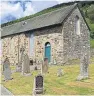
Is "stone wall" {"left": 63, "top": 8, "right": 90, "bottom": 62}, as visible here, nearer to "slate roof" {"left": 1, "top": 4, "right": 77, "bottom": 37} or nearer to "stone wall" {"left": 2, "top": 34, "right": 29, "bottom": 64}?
"slate roof" {"left": 1, "top": 4, "right": 77, "bottom": 37}

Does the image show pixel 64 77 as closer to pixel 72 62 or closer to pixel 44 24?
pixel 72 62

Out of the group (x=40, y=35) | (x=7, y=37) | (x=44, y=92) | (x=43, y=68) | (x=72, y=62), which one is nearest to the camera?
(x=44, y=92)

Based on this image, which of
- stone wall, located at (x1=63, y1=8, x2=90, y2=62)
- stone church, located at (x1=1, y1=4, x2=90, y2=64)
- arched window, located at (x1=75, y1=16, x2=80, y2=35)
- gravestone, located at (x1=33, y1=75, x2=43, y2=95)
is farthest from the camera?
arched window, located at (x1=75, y1=16, x2=80, y2=35)

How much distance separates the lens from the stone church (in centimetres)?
3600

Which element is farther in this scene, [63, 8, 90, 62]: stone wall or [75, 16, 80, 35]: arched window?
[75, 16, 80, 35]: arched window

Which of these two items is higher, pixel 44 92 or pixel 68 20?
pixel 68 20

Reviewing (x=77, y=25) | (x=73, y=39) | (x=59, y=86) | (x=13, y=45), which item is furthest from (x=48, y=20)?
(x=59, y=86)

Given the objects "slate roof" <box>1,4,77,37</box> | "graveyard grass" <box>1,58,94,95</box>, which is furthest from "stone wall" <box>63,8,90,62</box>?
"graveyard grass" <box>1,58,94,95</box>

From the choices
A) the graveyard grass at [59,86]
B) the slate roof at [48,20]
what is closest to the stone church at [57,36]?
the slate roof at [48,20]

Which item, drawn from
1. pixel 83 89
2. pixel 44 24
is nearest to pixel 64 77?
pixel 83 89

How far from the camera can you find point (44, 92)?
57.8 feet

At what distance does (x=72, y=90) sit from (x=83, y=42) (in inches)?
836

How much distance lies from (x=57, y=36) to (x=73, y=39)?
227 centimetres

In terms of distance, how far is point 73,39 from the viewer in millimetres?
37156
